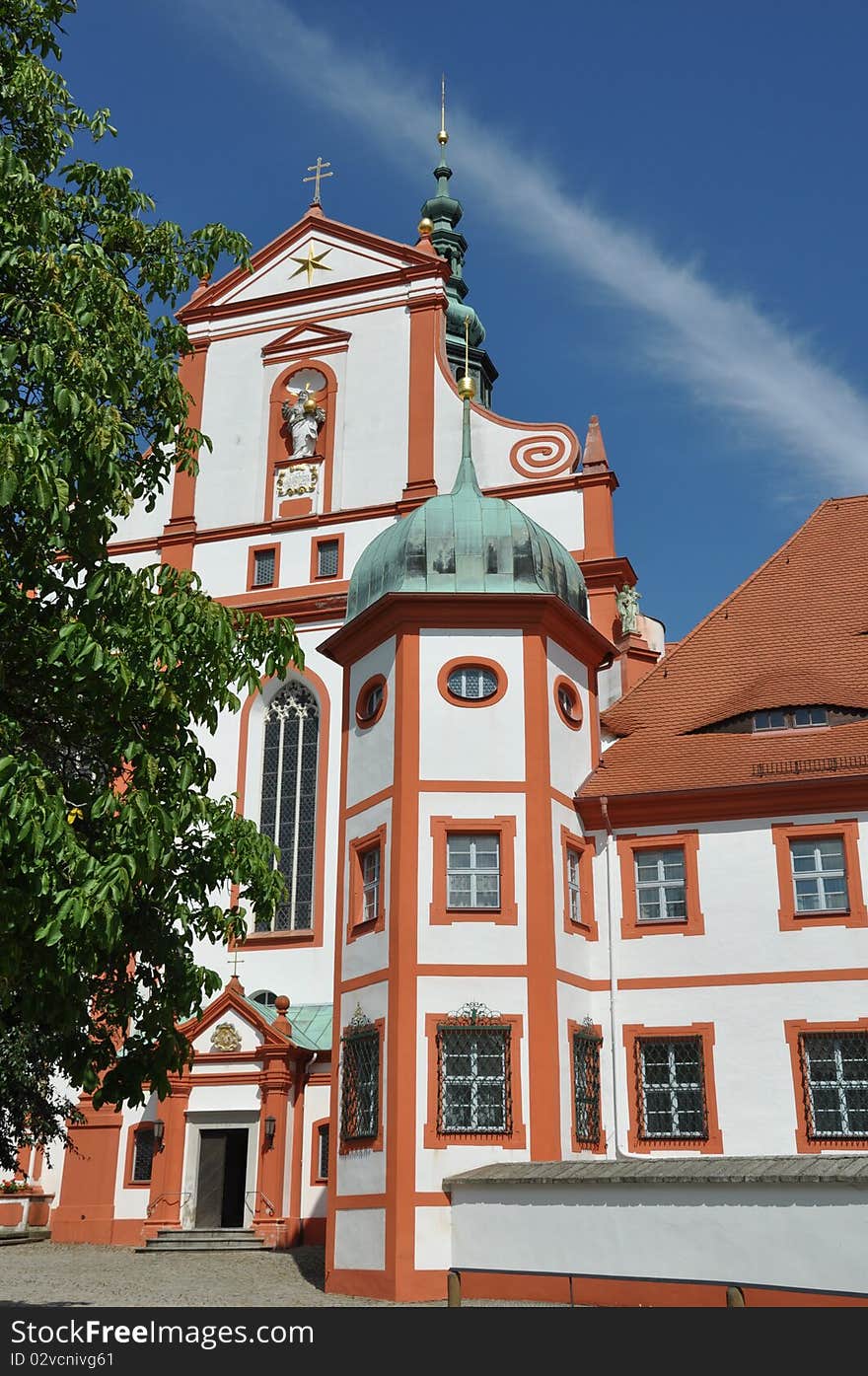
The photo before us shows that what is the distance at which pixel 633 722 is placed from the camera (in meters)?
20.6

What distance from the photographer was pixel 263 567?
28281mm

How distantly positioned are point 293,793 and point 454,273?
22.2 meters

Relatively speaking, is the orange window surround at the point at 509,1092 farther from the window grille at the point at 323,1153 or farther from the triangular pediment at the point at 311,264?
the triangular pediment at the point at 311,264

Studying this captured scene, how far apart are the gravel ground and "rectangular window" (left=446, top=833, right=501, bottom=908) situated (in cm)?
433

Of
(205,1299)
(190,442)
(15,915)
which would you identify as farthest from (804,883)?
(15,915)

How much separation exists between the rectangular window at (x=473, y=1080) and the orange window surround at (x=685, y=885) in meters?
2.63

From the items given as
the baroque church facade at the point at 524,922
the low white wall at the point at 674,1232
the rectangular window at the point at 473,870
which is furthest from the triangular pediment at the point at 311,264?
the low white wall at the point at 674,1232

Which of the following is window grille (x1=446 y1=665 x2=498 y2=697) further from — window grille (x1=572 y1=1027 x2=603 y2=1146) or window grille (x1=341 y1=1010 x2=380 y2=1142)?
window grille (x1=572 y1=1027 x2=603 y2=1146)

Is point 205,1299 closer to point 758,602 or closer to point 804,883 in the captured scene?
point 804,883

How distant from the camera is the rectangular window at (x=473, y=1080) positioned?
16.1 metres

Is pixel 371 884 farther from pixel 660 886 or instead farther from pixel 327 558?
pixel 327 558

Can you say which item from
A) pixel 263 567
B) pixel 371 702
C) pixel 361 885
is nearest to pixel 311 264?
pixel 263 567

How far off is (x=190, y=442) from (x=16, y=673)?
2.33 meters

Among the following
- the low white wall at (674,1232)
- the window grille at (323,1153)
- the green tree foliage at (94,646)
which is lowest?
the low white wall at (674,1232)
